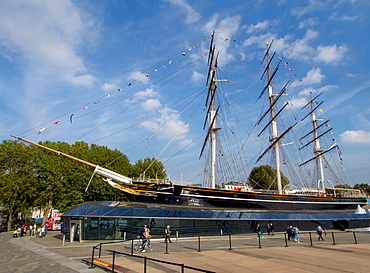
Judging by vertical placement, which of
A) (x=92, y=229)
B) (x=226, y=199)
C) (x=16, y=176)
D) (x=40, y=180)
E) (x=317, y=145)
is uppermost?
(x=317, y=145)

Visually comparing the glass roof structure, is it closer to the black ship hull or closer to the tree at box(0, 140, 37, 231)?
the black ship hull

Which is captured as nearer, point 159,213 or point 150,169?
point 159,213

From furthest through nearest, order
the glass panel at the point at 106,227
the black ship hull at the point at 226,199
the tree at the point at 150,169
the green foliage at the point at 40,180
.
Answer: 1. the tree at the point at 150,169
2. the green foliage at the point at 40,180
3. the black ship hull at the point at 226,199
4. the glass panel at the point at 106,227

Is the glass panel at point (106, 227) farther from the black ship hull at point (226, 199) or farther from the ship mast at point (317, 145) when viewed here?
the ship mast at point (317, 145)

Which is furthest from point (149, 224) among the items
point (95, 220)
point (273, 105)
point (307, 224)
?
point (273, 105)

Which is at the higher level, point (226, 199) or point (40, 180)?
point (40, 180)

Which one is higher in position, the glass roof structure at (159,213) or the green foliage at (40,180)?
the green foliage at (40,180)

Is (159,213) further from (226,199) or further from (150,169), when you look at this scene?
(150,169)

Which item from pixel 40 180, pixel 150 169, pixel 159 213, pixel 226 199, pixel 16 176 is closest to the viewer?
pixel 159 213

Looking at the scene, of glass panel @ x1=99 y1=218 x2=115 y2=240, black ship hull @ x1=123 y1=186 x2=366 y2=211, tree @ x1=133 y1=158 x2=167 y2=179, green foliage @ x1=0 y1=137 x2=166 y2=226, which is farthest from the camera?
tree @ x1=133 y1=158 x2=167 y2=179

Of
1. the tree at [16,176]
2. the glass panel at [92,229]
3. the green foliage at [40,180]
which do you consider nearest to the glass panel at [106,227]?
the glass panel at [92,229]

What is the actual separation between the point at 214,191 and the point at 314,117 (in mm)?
41294

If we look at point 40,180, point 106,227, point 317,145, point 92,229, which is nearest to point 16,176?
point 40,180

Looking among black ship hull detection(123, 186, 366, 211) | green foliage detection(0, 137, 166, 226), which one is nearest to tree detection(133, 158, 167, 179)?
green foliage detection(0, 137, 166, 226)
